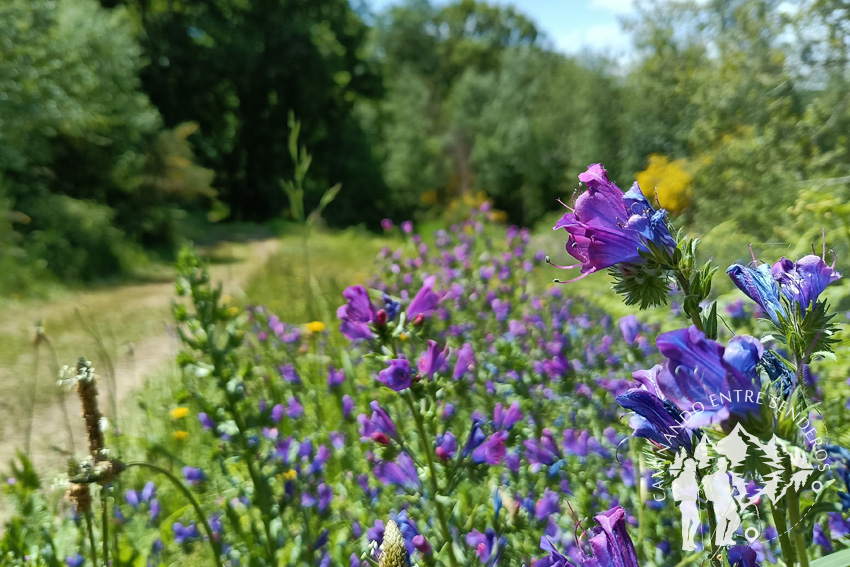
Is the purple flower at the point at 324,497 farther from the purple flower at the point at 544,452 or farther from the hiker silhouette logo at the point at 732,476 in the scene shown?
the hiker silhouette logo at the point at 732,476

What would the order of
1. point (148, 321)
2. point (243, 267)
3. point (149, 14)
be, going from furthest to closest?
point (149, 14) → point (243, 267) → point (148, 321)

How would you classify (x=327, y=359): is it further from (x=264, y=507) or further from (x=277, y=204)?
(x=277, y=204)

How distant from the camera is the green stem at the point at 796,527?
0.53m

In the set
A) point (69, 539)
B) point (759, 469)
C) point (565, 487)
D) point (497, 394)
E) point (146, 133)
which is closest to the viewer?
point (759, 469)

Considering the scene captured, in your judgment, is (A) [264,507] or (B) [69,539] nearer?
(A) [264,507]

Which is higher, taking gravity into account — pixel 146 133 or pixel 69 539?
pixel 146 133

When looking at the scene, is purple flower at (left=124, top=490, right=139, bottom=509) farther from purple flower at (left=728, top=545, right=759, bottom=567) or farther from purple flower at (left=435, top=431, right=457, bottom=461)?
purple flower at (left=728, top=545, right=759, bottom=567)

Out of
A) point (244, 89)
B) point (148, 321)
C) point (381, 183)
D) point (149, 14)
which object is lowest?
point (148, 321)

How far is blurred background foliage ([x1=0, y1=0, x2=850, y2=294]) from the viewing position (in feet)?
19.3

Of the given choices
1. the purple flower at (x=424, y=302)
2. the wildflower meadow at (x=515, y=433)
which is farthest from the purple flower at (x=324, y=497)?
the purple flower at (x=424, y=302)

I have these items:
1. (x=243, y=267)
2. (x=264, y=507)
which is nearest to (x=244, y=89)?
(x=243, y=267)

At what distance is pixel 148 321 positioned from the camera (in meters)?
7.64

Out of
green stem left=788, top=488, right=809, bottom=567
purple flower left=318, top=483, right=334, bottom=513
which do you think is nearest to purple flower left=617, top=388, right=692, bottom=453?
green stem left=788, top=488, right=809, bottom=567

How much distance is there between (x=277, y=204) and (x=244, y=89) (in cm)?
460
